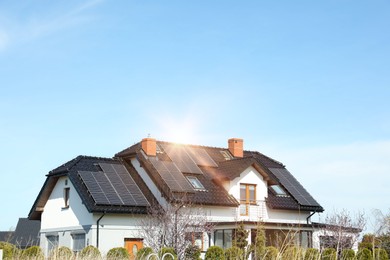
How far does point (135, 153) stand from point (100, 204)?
200 inches

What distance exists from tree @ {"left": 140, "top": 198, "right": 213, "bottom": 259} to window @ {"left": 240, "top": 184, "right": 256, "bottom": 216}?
11.0ft

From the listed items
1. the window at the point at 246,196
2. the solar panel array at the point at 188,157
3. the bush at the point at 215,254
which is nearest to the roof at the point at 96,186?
the solar panel array at the point at 188,157

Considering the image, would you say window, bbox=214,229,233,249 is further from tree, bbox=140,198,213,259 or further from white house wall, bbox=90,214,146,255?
white house wall, bbox=90,214,146,255

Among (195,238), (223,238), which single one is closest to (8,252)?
(195,238)

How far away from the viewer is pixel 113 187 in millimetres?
29266

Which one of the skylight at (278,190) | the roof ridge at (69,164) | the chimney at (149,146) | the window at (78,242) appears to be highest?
the chimney at (149,146)

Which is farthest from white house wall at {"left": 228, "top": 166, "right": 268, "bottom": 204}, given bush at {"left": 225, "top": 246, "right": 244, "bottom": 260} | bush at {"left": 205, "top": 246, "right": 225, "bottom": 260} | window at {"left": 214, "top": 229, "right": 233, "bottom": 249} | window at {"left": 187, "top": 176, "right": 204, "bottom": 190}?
bush at {"left": 225, "top": 246, "right": 244, "bottom": 260}

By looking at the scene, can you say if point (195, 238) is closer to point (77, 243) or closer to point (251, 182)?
point (77, 243)

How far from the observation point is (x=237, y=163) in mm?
32719

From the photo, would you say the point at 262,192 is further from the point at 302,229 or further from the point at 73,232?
the point at 73,232

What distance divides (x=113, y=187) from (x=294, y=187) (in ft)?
37.9

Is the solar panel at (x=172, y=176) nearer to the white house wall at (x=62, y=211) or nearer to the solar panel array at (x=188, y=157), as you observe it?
the solar panel array at (x=188, y=157)

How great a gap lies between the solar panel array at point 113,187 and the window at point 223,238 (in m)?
3.91

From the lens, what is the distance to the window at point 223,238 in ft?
98.2
